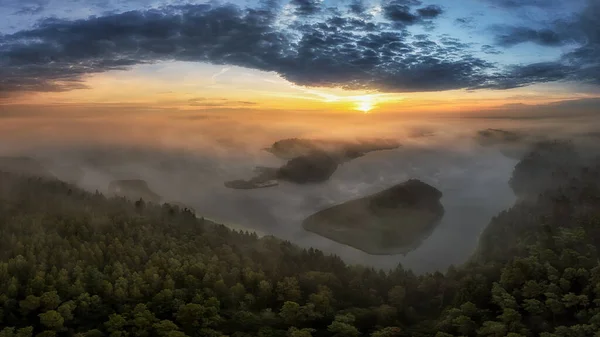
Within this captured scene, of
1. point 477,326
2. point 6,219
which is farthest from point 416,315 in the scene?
point 6,219

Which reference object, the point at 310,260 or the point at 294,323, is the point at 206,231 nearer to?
the point at 310,260

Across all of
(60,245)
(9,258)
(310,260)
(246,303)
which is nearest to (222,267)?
(246,303)

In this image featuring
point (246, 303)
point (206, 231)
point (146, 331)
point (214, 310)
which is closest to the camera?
point (146, 331)

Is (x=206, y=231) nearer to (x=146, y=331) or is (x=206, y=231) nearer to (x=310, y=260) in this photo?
(x=310, y=260)

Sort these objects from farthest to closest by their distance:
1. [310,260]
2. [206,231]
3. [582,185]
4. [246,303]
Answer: [582,185], [206,231], [310,260], [246,303]

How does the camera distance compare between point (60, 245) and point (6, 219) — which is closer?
point (60, 245)

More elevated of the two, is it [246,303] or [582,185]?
[582,185]
